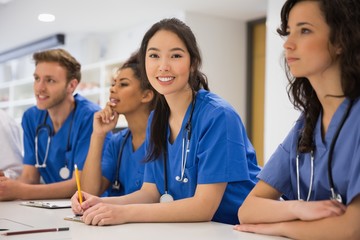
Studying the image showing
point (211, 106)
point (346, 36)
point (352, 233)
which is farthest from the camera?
point (211, 106)

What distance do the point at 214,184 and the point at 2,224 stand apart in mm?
659

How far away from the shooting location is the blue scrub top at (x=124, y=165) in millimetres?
2309

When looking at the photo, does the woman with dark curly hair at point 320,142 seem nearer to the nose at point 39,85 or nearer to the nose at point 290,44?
the nose at point 290,44

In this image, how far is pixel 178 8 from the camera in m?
5.77

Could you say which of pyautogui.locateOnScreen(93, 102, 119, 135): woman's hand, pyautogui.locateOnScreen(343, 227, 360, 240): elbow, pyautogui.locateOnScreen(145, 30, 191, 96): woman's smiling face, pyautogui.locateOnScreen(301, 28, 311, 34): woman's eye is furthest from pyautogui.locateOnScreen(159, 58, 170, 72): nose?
pyautogui.locateOnScreen(343, 227, 360, 240): elbow

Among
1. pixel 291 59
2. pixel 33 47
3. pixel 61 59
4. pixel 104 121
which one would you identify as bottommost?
pixel 104 121

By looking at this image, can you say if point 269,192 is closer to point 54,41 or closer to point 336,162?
point 336,162

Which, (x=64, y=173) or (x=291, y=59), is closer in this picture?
(x=291, y=59)

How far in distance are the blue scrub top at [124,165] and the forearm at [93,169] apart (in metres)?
0.07

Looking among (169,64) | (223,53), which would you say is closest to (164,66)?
(169,64)

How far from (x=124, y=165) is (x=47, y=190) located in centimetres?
37

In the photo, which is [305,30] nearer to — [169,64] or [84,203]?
[169,64]

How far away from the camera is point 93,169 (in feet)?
7.84

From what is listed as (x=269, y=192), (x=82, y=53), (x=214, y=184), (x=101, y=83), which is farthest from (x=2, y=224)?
(x=82, y=53)
